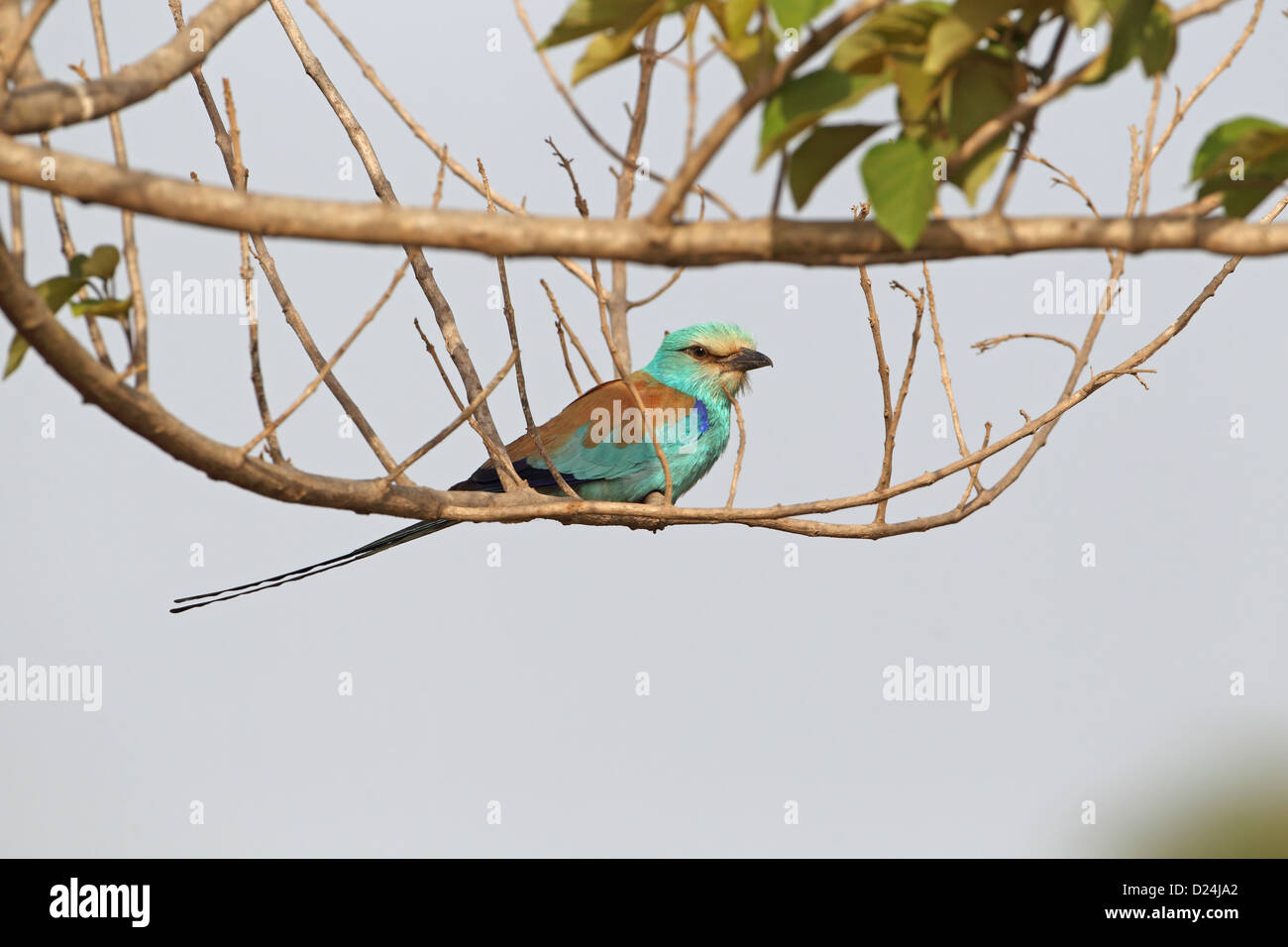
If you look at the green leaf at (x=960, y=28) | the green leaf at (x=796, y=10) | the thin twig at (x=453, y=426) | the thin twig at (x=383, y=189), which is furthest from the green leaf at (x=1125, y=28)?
the thin twig at (x=383, y=189)

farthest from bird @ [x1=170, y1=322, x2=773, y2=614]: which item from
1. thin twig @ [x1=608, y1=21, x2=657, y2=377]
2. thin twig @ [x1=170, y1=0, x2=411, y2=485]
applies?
thin twig @ [x1=170, y1=0, x2=411, y2=485]

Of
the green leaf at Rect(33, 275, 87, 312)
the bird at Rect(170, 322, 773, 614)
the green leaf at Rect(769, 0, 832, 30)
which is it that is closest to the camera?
the green leaf at Rect(769, 0, 832, 30)

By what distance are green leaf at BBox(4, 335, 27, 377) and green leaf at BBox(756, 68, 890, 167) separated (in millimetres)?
1301

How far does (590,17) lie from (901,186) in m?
0.50

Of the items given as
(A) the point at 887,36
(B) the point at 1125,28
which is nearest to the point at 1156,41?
(B) the point at 1125,28

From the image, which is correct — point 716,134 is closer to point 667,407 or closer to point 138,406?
point 138,406

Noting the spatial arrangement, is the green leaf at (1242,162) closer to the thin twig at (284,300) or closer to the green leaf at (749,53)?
the green leaf at (749,53)

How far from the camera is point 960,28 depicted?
171 centimetres

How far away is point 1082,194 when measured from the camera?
3.81 meters

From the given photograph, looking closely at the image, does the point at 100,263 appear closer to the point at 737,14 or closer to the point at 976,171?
the point at 737,14

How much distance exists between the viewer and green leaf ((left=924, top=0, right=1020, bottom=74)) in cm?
171

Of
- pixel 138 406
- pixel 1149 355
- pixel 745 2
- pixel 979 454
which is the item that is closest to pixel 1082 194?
pixel 1149 355

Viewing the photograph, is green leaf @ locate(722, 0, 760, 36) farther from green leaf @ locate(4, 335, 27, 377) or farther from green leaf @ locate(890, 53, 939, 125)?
green leaf @ locate(4, 335, 27, 377)

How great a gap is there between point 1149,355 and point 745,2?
2.16m
